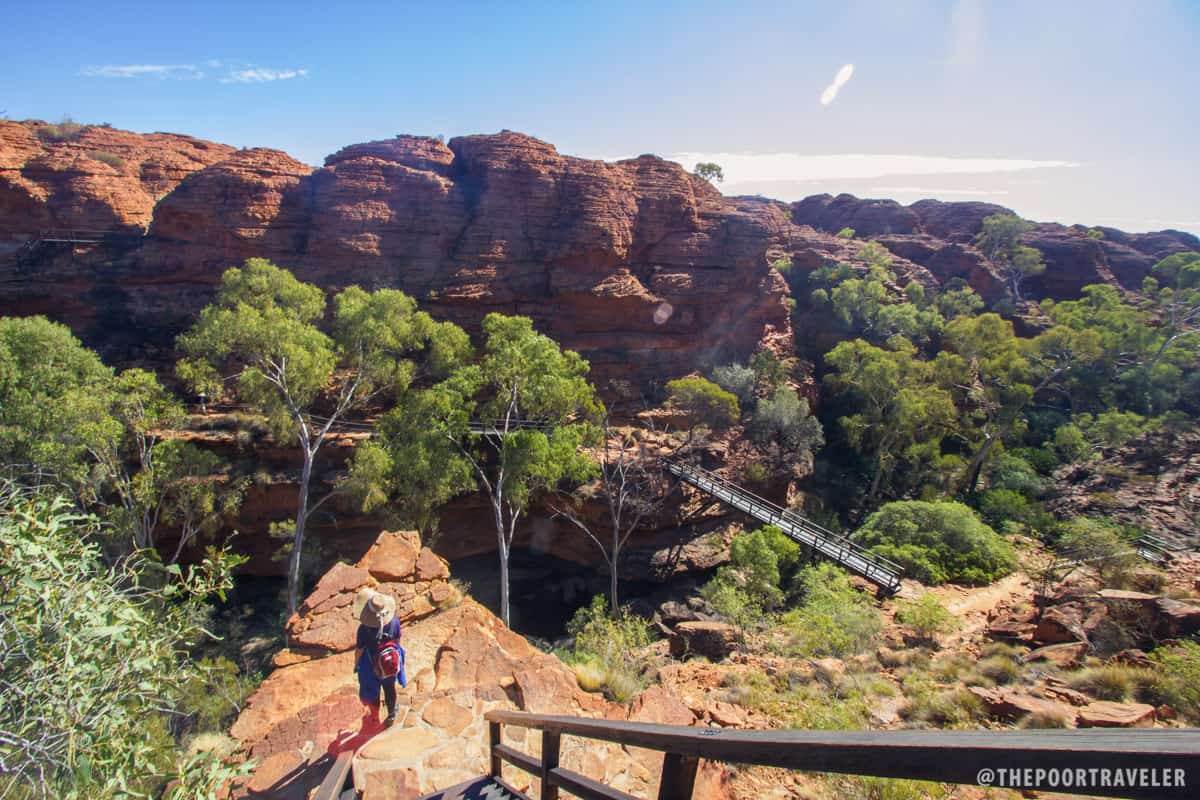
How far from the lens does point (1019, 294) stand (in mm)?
35031

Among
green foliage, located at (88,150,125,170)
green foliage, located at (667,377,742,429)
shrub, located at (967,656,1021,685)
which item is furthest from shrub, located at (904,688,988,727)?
green foliage, located at (88,150,125,170)

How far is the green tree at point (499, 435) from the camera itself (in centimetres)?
1301

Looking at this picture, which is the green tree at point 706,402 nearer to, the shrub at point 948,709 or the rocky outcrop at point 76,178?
the shrub at point 948,709

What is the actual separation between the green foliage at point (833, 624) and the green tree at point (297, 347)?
1054 centimetres

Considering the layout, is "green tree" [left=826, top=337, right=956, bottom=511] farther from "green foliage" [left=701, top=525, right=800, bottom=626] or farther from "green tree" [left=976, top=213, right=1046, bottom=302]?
"green tree" [left=976, top=213, right=1046, bottom=302]

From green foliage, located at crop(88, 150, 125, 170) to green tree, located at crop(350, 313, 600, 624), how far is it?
72.1 feet

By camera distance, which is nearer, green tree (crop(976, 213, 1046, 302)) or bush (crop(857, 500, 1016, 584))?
bush (crop(857, 500, 1016, 584))

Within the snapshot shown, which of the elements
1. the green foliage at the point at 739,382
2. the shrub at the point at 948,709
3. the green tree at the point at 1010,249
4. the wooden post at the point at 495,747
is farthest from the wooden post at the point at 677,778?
the green tree at the point at 1010,249

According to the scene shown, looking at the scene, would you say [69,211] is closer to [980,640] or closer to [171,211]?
[171,211]

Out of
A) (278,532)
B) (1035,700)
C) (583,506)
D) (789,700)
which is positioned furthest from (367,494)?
(1035,700)

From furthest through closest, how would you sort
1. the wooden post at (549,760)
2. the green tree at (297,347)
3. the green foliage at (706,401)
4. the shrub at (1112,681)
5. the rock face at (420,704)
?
the green foliage at (706,401) → the green tree at (297,347) → the shrub at (1112,681) → the rock face at (420,704) → the wooden post at (549,760)

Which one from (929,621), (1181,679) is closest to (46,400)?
(929,621)

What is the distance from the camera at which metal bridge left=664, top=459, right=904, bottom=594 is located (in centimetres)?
1427

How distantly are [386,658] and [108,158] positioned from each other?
31526mm
